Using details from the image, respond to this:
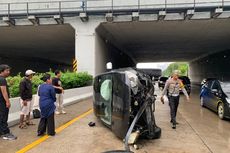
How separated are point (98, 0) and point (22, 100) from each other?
1498cm

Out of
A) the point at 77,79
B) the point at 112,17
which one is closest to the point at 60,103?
the point at 77,79

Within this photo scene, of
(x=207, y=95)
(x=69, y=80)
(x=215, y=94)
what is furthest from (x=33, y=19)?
(x=215, y=94)

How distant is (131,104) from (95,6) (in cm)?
1631

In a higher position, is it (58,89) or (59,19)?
(59,19)

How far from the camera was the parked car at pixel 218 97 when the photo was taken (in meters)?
9.74

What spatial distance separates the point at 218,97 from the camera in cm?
1066

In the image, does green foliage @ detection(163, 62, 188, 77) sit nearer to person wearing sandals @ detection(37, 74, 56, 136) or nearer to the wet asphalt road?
the wet asphalt road

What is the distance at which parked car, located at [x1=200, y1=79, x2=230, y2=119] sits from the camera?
383 inches

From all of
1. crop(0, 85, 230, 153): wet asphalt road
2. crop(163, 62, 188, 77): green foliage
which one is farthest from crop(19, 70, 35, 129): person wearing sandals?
crop(163, 62, 188, 77): green foliage

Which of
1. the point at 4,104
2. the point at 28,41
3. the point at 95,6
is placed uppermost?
the point at 95,6

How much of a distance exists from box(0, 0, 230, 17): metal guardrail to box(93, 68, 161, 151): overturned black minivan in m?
14.3

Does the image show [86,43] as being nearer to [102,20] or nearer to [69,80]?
[102,20]

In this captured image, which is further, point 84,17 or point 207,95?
point 84,17

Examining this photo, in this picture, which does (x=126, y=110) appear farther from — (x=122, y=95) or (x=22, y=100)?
(x=22, y=100)
